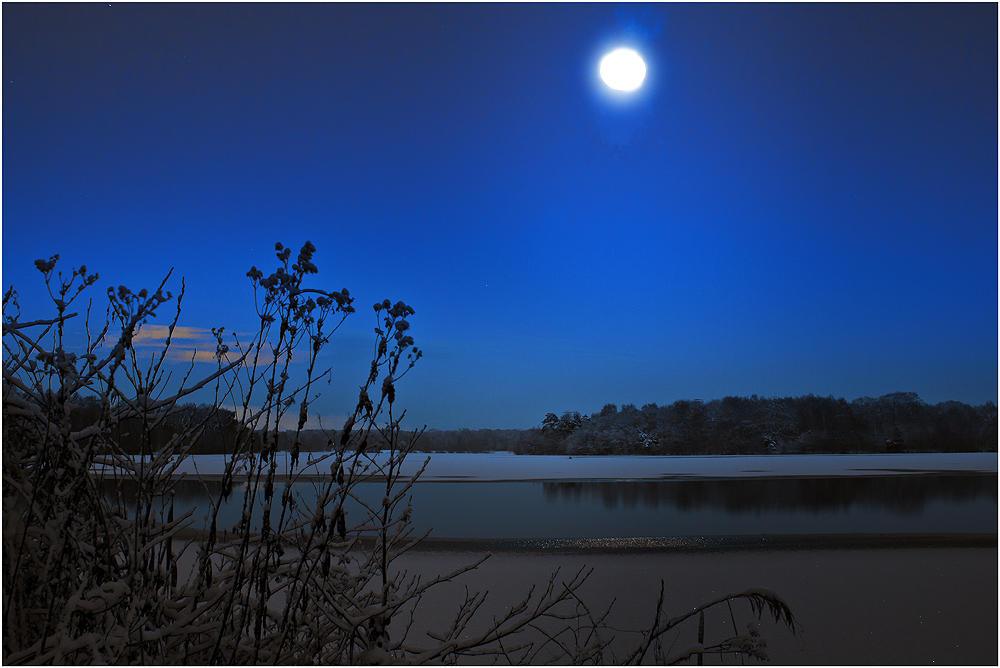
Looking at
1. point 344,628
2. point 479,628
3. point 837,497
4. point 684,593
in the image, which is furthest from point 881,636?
point 837,497

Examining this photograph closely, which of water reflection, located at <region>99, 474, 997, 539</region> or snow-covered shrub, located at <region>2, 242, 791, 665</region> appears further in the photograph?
water reflection, located at <region>99, 474, 997, 539</region>

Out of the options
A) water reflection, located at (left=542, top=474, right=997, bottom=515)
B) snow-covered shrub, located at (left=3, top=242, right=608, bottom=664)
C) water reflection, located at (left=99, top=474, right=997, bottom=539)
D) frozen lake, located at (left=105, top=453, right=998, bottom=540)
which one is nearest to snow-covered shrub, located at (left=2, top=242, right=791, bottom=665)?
snow-covered shrub, located at (left=3, top=242, right=608, bottom=664)

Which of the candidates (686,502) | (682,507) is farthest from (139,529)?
(686,502)

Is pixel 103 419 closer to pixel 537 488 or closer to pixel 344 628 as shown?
pixel 344 628

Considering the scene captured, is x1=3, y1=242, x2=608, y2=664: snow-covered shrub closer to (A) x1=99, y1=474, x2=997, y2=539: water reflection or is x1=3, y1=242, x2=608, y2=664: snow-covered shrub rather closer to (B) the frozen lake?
(B) the frozen lake

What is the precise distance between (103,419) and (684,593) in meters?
8.74

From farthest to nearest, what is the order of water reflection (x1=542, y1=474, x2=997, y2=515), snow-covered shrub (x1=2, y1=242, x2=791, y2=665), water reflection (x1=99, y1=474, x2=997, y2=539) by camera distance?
1. water reflection (x1=542, y1=474, x2=997, y2=515)
2. water reflection (x1=99, y1=474, x2=997, y2=539)
3. snow-covered shrub (x1=2, y1=242, x2=791, y2=665)

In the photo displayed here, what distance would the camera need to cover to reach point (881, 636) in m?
6.62

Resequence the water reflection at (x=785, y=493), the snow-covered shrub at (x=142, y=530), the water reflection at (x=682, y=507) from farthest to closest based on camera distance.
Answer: the water reflection at (x=785, y=493), the water reflection at (x=682, y=507), the snow-covered shrub at (x=142, y=530)

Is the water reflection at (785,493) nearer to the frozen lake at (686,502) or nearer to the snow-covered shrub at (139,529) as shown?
the frozen lake at (686,502)

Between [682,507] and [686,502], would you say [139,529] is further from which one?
[686,502]

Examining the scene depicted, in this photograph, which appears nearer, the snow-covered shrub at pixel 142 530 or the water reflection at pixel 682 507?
the snow-covered shrub at pixel 142 530

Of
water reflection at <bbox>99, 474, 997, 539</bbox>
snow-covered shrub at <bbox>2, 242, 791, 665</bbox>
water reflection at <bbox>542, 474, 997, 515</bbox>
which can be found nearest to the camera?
snow-covered shrub at <bbox>2, 242, 791, 665</bbox>

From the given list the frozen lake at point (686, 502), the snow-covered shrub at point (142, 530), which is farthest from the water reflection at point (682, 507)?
the snow-covered shrub at point (142, 530)
